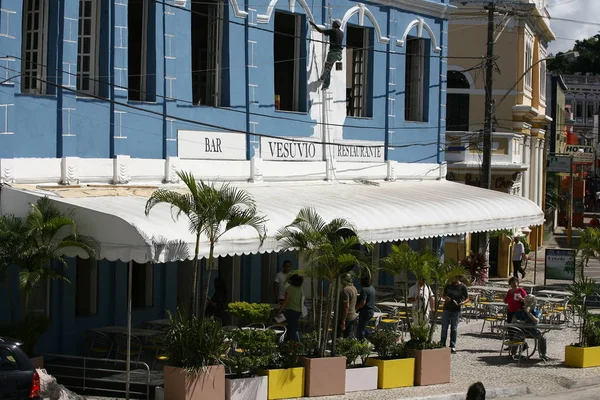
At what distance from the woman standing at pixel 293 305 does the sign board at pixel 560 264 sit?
1413cm

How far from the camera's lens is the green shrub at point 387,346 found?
58.6ft

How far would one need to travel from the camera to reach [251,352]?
16047 mm

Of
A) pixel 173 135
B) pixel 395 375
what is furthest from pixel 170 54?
pixel 395 375

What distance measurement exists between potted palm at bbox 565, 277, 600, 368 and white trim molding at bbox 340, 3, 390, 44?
25.7 ft

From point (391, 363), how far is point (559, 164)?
39.0 m

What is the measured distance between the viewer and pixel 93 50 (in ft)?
62.9

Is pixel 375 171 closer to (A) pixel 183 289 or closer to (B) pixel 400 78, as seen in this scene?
(B) pixel 400 78

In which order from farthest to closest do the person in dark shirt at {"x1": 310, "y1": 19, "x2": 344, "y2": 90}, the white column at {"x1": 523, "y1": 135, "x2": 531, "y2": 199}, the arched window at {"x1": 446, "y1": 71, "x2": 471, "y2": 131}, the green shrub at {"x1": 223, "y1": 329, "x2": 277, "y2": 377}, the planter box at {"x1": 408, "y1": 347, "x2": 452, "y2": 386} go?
1. the white column at {"x1": 523, "y1": 135, "x2": 531, "y2": 199}
2. the arched window at {"x1": 446, "y1": 71, "x2": 471, "y2": 131}
3. the person in dark shirt at {"x1": 310, "y1": 19, "x2": 344, "y2": 90}
4. the planter box at {"x1": 408, "y1": 347, "x2": 452, "y2": 386}
5. the green shrub at {"x1": 223, "y1": 329, "x2": 277, "y2": 377}

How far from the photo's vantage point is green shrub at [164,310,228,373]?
599 inches

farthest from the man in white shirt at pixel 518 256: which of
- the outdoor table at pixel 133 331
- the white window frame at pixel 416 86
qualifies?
the outdoor table at pixel 133 331

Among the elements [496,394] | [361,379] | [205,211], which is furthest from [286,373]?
[496,394]

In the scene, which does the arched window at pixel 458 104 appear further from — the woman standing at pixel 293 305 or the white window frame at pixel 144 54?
Result: the woman standing at pixel 293 305

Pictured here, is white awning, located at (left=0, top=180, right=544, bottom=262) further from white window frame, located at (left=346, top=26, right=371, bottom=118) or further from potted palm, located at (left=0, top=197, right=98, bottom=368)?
white window frame, located at (left=346, top=26, right=371, bottom=118)

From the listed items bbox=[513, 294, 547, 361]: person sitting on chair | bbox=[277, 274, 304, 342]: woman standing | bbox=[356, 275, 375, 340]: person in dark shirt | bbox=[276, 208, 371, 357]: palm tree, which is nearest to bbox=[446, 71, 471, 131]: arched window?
bbox=[513, 294, 547, 361]: person sitting on chair
